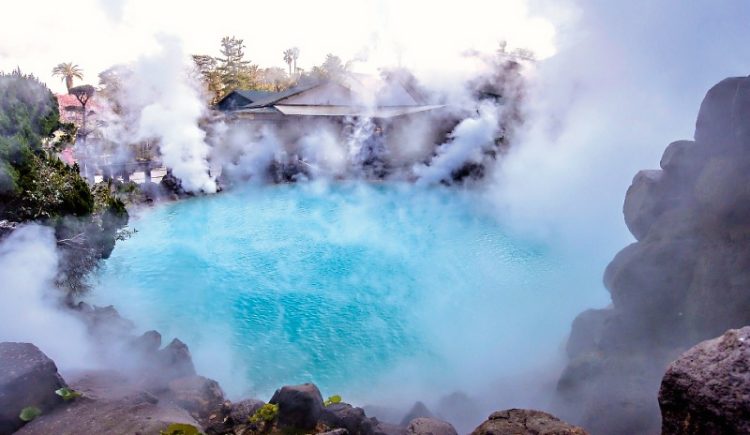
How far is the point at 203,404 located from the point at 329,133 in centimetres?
2823

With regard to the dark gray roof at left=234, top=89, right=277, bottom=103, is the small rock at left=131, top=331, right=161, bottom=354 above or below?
below

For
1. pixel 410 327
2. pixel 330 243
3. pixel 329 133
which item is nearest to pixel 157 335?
pixel 410 327

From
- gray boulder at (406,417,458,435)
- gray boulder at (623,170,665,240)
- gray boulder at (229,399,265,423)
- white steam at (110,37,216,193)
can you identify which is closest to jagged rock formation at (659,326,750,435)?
gray boulder at (406,417,458,435)

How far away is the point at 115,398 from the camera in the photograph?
748 cm

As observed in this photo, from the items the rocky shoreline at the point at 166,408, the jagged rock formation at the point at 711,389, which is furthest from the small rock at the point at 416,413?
the jagged rock formation at the point at 711,389

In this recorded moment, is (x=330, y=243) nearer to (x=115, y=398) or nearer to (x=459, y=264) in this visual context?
(x=459, y=264)

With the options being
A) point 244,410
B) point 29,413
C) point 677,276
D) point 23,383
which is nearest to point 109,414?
point 29,413

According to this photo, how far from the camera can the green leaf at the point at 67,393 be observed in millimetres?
6977

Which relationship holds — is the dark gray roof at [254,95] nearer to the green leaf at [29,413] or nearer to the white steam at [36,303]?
the white steam at [36,303]

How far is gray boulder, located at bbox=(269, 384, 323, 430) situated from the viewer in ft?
24.7

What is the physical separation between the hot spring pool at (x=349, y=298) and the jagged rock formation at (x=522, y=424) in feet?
14.7

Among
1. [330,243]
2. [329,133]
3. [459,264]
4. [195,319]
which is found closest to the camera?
[195,319]

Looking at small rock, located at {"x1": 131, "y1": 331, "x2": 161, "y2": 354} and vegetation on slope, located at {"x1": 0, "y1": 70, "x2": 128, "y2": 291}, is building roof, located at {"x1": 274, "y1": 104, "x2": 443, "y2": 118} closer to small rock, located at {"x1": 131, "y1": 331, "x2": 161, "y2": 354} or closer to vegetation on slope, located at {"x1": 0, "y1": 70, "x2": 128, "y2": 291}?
vegetation on slope, located at {"x1": 0, "y1": 70, "x2": 128, "y2": 291}

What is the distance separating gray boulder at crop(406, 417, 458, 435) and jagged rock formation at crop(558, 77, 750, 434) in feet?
8.35
